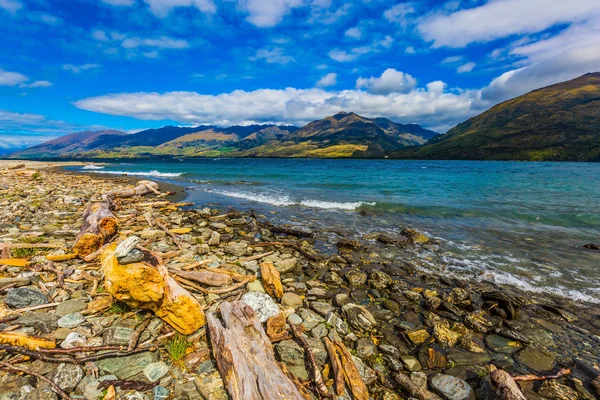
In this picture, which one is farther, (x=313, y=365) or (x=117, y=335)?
(x=117, y=335)

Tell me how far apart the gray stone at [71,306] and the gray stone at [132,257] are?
5.88 feet

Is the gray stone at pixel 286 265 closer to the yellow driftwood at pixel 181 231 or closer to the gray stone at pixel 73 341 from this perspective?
the gray stone at pixel 73 341

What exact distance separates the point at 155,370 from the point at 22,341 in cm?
245

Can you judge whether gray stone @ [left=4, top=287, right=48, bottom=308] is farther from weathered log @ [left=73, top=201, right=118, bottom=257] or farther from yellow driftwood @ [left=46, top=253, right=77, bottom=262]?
weathered log @ [left=73, top=201, right=118, bottom=257]

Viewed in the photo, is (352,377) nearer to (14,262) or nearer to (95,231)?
(14,262)

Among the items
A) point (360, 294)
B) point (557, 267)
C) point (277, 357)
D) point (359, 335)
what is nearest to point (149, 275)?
point (277, 357)

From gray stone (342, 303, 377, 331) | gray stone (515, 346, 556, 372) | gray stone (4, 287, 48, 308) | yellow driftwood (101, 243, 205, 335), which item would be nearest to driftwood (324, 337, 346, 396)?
gray stone (342, 303, 377, 331)

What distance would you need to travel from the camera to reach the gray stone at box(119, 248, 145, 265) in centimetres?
561

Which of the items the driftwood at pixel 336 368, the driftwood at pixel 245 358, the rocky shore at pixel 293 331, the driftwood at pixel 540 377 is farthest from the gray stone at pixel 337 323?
the driftwood at pixel 540 377

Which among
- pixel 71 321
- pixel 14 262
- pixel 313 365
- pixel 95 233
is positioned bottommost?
pixel 313 365

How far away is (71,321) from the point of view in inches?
218

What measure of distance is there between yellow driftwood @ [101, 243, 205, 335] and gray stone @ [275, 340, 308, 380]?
1.82 meters

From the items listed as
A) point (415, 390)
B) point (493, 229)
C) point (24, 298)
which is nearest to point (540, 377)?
point (415, 390)

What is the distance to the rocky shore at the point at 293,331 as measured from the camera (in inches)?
175
